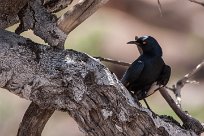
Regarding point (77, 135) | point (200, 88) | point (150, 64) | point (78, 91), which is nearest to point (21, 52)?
point (78, 91)

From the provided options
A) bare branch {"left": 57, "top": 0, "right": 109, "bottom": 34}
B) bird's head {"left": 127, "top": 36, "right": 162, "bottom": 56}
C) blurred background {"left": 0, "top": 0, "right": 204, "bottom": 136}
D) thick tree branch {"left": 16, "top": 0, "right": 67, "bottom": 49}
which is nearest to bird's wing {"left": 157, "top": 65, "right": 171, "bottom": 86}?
bird's head {"left": 127, "top": 36, "right": 162, "bottom": 56}

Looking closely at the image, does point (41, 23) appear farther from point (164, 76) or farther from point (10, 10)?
point (164, 76)

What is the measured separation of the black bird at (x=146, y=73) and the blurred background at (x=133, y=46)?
444cm

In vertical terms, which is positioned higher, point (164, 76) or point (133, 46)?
point (133, 46)

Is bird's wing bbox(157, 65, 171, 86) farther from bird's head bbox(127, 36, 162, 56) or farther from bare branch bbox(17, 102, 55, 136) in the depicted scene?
bare branch bbox(17, 102, 55, 136)

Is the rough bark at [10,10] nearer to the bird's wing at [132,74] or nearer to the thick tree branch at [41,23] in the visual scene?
the thick tree branch at [41,23]

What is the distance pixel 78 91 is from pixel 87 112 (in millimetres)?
116

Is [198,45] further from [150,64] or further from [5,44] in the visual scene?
[5,44]

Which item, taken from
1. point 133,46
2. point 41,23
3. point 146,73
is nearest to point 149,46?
point 146,73

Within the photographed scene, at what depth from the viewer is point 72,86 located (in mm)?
3068

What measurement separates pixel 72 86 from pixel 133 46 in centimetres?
684

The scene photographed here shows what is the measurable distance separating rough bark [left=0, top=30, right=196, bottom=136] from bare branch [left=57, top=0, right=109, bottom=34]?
0.30m

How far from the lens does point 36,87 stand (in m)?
3.10

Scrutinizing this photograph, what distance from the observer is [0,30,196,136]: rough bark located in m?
3.07
